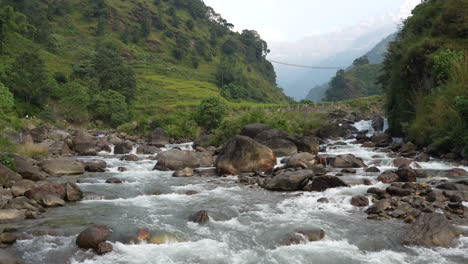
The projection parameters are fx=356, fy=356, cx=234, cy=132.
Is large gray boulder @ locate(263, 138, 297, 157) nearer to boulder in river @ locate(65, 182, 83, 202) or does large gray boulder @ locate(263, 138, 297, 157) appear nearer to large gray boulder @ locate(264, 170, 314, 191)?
large gray boulder @ locate(264, 170, 314, 191)

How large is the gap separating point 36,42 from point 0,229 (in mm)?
84840

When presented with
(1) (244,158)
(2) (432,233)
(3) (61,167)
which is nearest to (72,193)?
(3) (61,167)

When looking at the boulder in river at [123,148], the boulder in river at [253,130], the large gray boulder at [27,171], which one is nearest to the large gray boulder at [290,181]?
the large gray boulder at [27,171]

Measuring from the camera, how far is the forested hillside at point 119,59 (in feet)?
165

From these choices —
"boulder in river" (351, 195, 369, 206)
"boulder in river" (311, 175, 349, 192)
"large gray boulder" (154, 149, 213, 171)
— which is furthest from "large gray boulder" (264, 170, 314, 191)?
"large gray boulder" (154, 149, 213, 171)

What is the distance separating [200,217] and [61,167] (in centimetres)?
1202

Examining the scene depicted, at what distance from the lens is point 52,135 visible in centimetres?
3409

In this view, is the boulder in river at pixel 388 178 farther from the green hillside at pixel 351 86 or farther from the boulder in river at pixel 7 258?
the green hillside at pixel 351 86

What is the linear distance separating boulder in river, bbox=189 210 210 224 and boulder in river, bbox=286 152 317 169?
924cm

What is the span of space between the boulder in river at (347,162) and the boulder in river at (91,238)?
48.8 feet

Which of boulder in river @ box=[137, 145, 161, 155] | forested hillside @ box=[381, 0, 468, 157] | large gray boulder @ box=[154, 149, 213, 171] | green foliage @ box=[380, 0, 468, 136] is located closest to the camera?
forested hillside @ box=[381, 0, 468, 157]

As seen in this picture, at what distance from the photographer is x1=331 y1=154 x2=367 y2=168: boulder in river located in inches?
819

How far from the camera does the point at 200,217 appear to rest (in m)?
11.7

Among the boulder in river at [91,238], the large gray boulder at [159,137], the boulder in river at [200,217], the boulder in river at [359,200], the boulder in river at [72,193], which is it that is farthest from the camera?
the large gray boulder at [159,137]
